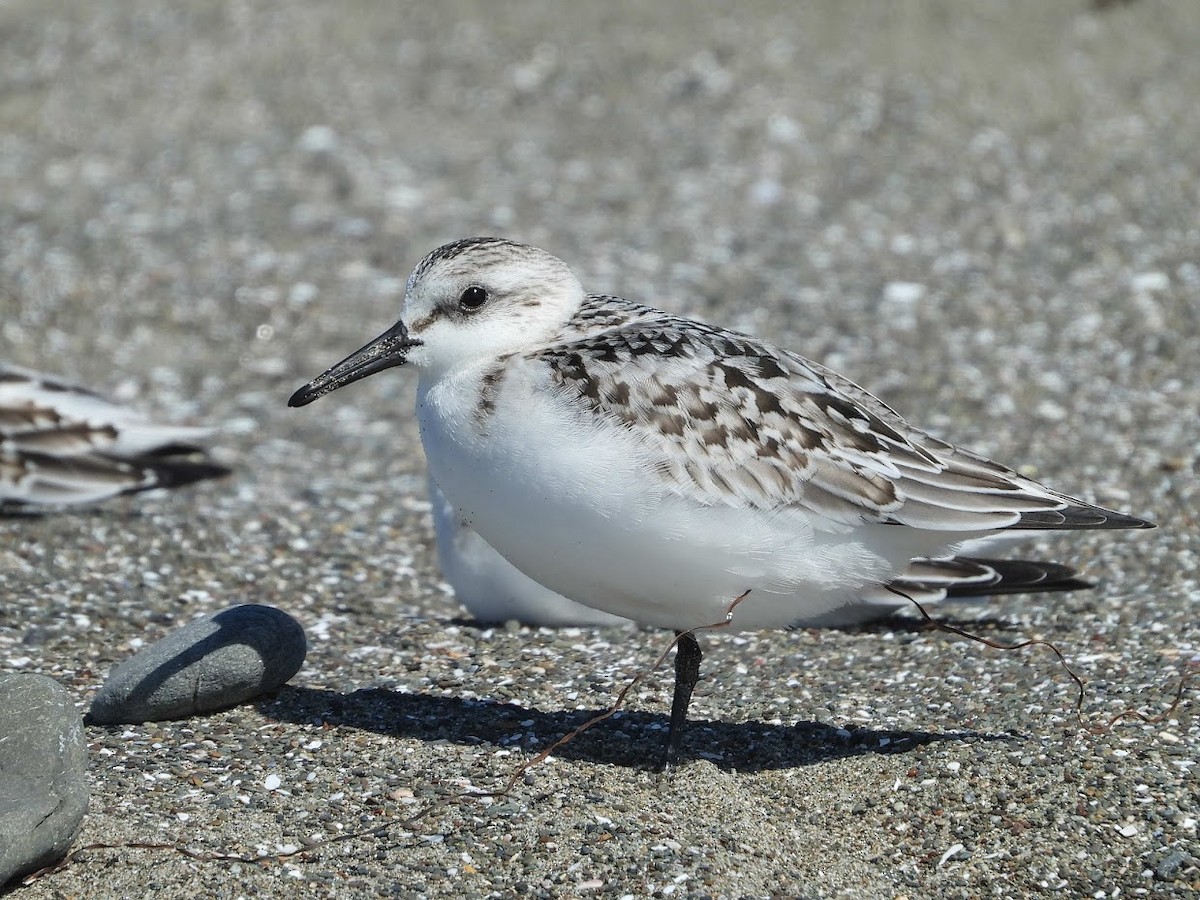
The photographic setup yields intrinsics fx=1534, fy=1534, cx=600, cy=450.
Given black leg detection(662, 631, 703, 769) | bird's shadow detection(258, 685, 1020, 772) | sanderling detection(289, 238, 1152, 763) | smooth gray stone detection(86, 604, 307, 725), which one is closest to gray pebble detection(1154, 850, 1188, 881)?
bird's shadow detection(258, 685, 1020, 772)

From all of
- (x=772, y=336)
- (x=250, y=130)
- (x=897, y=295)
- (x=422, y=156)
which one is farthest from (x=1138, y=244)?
(x=250, y=130)

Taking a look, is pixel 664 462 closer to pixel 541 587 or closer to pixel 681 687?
pixel 681 687

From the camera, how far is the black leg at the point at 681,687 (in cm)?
422

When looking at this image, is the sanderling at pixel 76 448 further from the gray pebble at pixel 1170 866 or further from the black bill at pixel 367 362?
the gray pebble at pixel 1170 866

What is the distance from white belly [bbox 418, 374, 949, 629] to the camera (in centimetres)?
393

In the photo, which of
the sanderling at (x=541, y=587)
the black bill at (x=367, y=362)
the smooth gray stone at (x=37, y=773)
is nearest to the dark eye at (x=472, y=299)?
the black bill at (x=367, y=362)

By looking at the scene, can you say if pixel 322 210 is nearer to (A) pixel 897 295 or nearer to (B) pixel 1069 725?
(A) pixel 897 295

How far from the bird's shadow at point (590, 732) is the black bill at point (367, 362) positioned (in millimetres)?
925

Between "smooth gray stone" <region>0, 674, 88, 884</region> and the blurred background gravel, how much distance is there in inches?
4.8

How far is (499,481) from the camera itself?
13.1 feet

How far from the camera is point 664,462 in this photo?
4.00 meters

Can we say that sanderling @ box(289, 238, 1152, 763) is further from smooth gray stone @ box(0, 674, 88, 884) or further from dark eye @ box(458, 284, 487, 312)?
smooth gray stone @ box(0, 674, 88, 884)

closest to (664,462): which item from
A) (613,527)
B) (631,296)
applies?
(613,527)

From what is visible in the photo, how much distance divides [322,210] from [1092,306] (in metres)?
4.46
